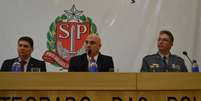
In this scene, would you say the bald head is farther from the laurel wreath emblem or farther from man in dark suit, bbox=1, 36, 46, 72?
man in dark suit, bbox=1, 36, 46, 72

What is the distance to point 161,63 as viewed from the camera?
2.80m

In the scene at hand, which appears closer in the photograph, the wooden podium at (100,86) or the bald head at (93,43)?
the wooden podium at (100,86)

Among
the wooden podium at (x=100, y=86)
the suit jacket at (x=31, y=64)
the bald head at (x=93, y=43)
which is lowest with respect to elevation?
the wooden podium at (x=100, y=86)

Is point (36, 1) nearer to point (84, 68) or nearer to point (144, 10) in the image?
point (84, 68)

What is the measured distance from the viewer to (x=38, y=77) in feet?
6.13

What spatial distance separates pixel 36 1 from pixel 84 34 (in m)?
0.51

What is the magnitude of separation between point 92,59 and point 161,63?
2.03 feet

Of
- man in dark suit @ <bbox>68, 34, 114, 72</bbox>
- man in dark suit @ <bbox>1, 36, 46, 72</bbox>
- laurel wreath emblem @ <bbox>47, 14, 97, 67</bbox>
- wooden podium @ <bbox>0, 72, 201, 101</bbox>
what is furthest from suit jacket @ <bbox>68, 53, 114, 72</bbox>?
wooden podium @ <bbox>0, 72, 201, 101</bbox>

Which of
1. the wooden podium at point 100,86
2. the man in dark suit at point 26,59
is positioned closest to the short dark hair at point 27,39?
the man in dark suit at point 26,59

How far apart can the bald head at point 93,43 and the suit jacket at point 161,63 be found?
1.39 feet

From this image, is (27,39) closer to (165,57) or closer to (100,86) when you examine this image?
(100,86)

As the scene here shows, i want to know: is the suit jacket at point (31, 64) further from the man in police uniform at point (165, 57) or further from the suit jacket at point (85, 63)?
the man in police uniform at point (165, 57)

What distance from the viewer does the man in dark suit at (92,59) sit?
268 centimetres

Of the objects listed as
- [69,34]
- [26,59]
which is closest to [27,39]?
[26,59]
